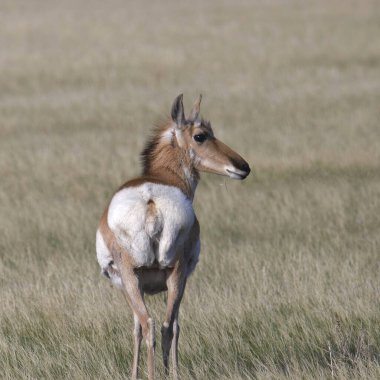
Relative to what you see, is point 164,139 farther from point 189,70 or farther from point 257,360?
point 189,70

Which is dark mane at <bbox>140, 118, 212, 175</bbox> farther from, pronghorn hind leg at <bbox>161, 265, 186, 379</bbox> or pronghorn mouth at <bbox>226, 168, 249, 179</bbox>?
pronghorn hind leg at <bbox>161, 265, 186, 379</bbox>

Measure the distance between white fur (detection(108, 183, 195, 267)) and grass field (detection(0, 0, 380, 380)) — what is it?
0.80 meters

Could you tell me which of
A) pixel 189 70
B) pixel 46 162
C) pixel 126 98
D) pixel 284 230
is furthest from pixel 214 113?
pixel 284 230

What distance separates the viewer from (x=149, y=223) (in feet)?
18.0

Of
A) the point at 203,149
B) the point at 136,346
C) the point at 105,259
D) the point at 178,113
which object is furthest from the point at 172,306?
the point at 178,113

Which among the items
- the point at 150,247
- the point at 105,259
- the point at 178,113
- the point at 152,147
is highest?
the point at 178,113

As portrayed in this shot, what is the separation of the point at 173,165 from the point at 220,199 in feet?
21.0

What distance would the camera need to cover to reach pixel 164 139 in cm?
652

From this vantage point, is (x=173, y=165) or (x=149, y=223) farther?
(x=173, y=165)

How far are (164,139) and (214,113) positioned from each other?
1481 centimetres

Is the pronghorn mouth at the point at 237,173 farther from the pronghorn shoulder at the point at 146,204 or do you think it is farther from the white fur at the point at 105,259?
the white fur at the point at 105,259

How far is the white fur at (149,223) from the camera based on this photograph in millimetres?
5520

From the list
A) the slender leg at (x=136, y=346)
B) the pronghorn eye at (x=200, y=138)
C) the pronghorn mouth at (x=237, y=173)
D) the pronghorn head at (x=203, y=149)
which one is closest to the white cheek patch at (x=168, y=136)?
the pronghorn head at (x=203, y=149)

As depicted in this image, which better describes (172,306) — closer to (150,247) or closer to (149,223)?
(150,247)
